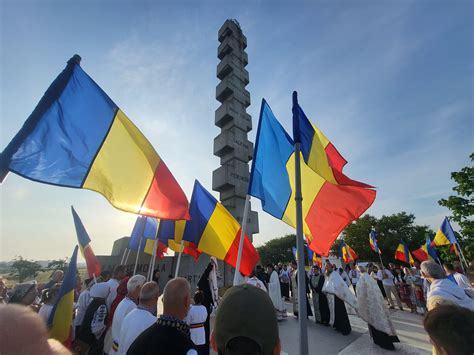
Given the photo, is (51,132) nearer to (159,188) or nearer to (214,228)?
(159,188)

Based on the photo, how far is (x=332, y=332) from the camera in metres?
7.26

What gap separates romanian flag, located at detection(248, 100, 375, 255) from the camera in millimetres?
→ 3855

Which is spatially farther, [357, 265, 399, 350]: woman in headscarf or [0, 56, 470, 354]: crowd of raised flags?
[357, 265, 399, 350]: woman in headscarf

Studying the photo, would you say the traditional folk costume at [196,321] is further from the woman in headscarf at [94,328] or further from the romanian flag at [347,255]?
the romanian flag at [347,255]

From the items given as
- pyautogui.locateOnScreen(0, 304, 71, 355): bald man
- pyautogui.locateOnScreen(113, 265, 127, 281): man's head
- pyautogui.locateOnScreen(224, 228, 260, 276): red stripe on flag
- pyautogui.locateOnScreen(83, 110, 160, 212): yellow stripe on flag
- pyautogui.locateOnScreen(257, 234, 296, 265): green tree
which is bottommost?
pyautogui.locateOnScreen(0, 304, 71, 355): bald man

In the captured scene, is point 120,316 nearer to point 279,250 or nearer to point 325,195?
point 325,195

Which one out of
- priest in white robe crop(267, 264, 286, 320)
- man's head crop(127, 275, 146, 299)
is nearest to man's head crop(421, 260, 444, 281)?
man's head crop(127, 275, 146, 299)

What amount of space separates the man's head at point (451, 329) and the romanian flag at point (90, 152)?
117 inches

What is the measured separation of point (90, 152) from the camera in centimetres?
315

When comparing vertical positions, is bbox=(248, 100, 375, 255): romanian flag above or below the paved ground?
above

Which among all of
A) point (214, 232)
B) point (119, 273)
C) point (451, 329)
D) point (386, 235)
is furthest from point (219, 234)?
point (386, 235)

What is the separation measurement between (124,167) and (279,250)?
196 ft

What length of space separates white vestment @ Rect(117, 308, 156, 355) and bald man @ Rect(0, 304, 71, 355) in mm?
1591

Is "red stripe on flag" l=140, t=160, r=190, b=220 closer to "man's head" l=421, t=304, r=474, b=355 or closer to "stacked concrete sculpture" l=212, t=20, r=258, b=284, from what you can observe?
"man's head" l=421, t=304, r=474, b=355
